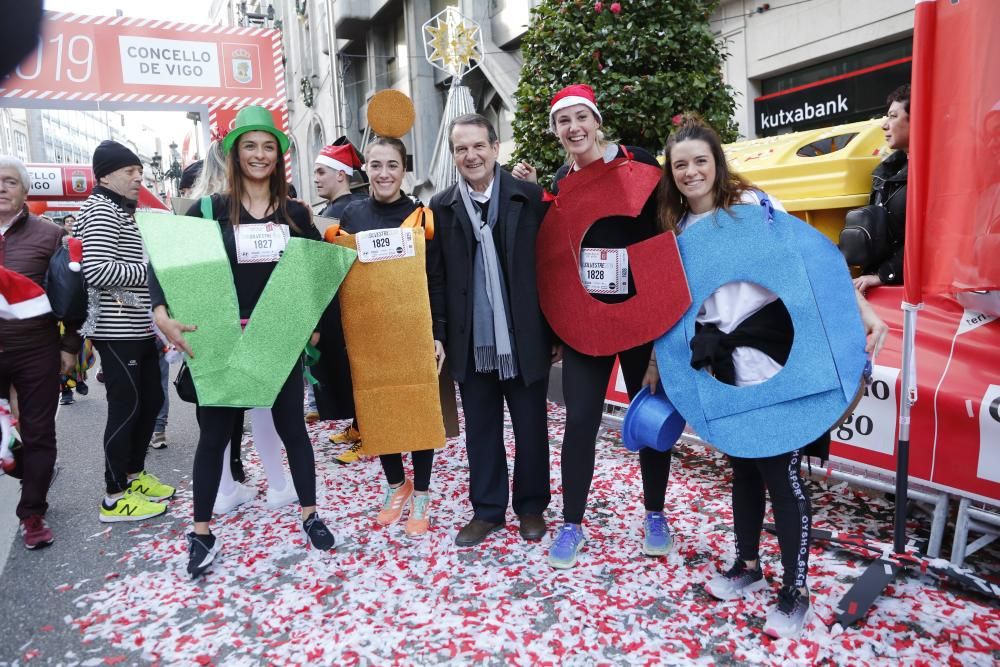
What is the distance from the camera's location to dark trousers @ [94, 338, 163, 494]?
3.57m

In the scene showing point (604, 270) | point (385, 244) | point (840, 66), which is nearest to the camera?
point (604, 270)

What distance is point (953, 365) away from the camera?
2697mm

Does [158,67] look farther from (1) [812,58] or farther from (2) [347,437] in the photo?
(1) [812,58]

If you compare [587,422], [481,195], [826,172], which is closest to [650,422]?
[587,422]

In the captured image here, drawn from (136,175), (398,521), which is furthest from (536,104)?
(398,521)

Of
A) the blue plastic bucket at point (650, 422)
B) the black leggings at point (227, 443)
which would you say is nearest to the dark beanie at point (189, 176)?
the black leggings at point (227, 443)

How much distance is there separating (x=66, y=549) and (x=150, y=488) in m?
0.66

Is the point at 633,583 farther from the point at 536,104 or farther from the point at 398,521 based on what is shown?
the point at 536,104

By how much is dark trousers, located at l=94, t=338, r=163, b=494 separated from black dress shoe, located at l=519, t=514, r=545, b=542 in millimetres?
2141

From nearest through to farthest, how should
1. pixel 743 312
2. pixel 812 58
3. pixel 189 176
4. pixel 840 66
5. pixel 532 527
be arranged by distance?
pixel 743 312, pixel 532 527, pixel 189 176, pixel 840 66, pixel 812 58

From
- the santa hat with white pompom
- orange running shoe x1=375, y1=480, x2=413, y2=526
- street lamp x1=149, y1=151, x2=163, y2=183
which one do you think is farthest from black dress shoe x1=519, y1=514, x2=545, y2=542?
A: street lamp x1=149, y1=151, x2=163, y2=183

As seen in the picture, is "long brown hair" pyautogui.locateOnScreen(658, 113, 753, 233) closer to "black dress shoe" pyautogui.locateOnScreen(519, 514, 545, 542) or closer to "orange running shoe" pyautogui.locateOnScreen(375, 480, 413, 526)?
"black dress shoe" pyautogui.locateOnScreen(519, 514, 545, 542)

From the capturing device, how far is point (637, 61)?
5047 mm

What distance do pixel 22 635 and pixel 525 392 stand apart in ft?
Result: 7.01
